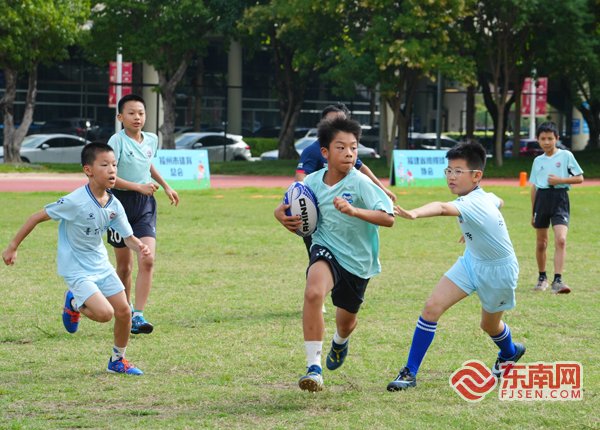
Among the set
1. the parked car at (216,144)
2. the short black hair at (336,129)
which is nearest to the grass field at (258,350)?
the short black hair at (336,129)

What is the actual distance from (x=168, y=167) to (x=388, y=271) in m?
13.2

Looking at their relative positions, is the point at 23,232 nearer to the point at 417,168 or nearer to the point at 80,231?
the point at 80,231

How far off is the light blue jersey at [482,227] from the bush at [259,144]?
3618 cm

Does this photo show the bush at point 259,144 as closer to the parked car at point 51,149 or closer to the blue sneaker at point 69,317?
the parked car at point 51,149

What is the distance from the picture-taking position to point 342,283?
196 inches

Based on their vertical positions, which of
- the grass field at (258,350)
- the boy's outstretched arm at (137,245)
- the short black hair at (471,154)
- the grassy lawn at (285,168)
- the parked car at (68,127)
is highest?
the parked car at (68,127)

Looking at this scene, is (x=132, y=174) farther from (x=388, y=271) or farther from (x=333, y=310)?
(x=388, y=271)

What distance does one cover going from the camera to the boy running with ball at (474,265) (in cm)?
492

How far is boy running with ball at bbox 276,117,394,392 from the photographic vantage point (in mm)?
4805

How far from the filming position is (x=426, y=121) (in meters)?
48.2

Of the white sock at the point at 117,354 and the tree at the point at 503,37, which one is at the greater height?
the tree at the point at 503,37

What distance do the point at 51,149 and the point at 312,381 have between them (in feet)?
102

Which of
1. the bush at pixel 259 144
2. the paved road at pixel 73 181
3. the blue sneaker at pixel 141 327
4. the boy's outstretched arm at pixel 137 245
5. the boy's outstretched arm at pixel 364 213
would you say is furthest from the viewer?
the bush at pixel 259 144

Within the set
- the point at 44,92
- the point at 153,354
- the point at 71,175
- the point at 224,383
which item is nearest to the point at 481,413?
the point at 224,383
